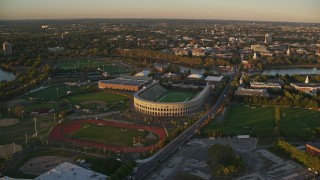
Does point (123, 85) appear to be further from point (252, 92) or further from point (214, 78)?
point (252, 92)

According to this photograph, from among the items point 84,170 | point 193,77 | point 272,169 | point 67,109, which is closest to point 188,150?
point 272,169

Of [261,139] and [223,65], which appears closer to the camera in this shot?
[261,139]

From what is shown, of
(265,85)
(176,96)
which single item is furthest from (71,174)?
(265,85)

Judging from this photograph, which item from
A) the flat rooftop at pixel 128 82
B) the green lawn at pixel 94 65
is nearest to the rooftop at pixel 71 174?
the flat rooftop at pixel 128 82

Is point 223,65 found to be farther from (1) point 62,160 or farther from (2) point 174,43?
(1) point 62,160

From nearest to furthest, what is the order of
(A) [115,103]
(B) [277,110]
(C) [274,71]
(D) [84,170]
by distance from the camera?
1. (D) [84,170]
2. (B) [277,110]
3. (A) [115,103]
4. (C) [274,71]

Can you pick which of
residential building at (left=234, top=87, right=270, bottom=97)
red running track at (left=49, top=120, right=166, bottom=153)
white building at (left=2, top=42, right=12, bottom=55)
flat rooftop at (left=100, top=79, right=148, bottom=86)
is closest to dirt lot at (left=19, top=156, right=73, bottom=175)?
red running track at (left=49, top=120, right=166, bottom=153)
